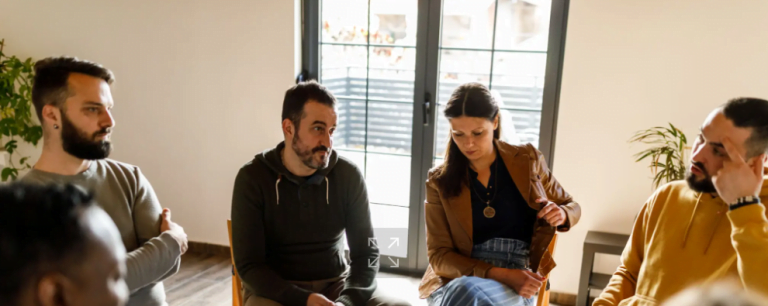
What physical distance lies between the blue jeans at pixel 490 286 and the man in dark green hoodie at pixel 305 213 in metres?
0.25

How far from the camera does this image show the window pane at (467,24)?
125 inches

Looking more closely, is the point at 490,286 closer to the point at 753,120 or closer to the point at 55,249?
the point at 753,120

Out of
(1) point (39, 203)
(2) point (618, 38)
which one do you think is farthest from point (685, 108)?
(1) point (39, 203)

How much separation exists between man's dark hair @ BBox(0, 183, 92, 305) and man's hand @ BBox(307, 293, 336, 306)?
119 cm

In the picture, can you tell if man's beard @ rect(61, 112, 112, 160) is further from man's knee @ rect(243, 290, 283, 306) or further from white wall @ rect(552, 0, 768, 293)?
white wall @ rect(552, 0, 768, 293)

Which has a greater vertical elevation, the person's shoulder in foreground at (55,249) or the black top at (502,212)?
the person's shoulder in foreground at (55,249)

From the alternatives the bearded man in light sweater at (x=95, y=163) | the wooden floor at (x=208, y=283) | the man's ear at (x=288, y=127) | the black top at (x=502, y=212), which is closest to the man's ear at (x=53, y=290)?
the bearded man in light sweater at (x=95, y=163)

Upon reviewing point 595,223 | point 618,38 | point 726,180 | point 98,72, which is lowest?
point 595,223

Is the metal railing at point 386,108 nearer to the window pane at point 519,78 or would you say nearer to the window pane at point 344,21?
the window pane at point 519,78

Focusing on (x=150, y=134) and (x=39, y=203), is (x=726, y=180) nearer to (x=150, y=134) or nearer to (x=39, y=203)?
(x=39, y=203)

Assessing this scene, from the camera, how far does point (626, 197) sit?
297 cm

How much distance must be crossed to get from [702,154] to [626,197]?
1.49 meters

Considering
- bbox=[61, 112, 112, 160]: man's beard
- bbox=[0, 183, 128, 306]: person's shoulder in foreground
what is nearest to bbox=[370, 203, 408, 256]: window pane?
bbox=[61, 112, 112, 160]: man's beard

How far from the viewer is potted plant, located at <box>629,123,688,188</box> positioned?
2615 millimetres
